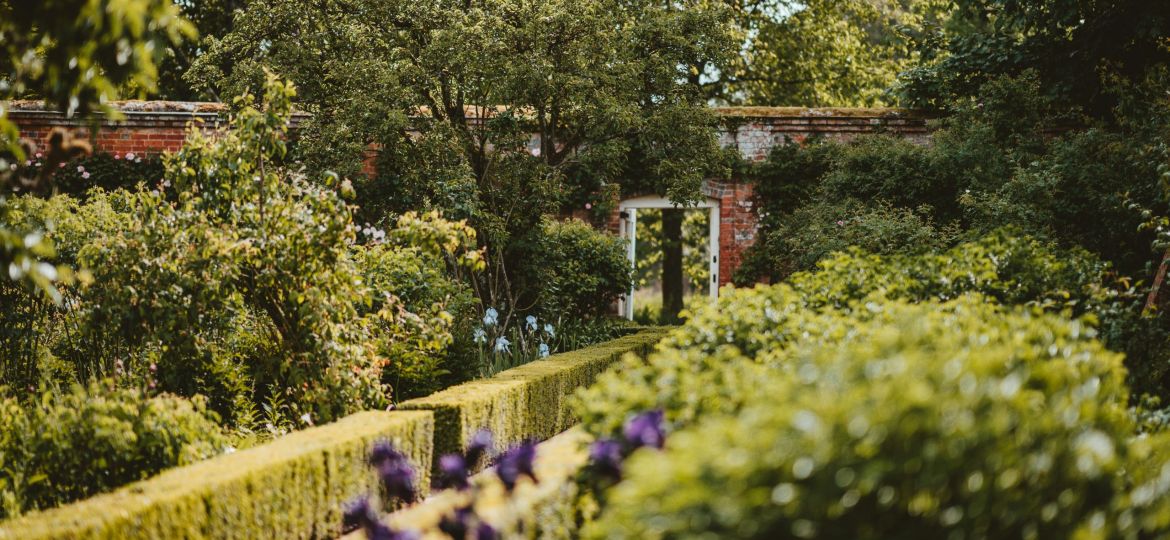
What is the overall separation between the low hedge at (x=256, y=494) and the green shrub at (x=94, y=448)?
0.45 metres

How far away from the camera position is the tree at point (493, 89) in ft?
28.8

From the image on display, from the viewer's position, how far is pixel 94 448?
443 centimetres

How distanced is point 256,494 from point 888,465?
2.69m

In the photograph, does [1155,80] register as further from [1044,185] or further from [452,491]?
[452,491]

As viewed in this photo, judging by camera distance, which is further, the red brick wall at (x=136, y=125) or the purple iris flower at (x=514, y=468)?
the red brick wall at (x=136, y=125)

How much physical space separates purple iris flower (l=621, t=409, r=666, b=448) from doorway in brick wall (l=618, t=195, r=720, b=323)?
23.8ft

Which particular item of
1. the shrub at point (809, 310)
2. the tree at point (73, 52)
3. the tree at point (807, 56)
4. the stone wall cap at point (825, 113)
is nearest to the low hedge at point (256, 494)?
the tree at point (73, 52)

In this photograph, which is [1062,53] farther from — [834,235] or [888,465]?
[888,465]

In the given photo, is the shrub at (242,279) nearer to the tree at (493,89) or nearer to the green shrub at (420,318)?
the green shrub at (420,318)

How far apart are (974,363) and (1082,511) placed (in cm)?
55

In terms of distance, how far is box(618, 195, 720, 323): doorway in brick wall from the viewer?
1391 centimetres

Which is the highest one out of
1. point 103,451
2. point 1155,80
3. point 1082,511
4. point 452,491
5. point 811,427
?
point 1155,80

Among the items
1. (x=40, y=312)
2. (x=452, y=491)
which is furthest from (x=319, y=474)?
(x=40, y=312)

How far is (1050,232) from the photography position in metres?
8.74
